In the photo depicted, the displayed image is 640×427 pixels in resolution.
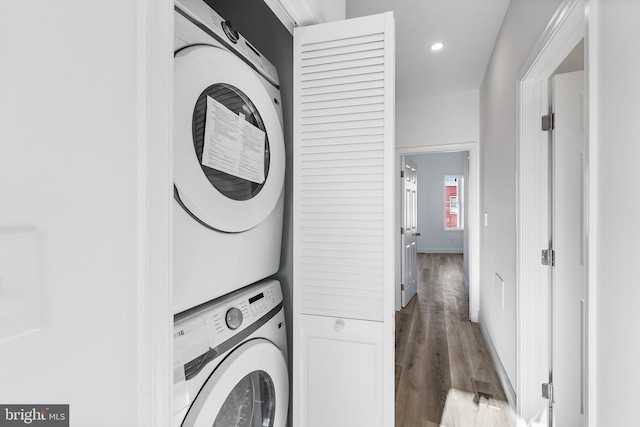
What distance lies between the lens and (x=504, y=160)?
222 centimetres

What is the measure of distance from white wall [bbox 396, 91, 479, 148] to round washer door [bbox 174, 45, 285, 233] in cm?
286

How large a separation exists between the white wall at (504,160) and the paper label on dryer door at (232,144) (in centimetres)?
134

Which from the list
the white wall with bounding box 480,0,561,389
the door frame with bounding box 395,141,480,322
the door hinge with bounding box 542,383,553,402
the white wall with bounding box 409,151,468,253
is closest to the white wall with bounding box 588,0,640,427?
the white wall with bounding box 480,0,561,389

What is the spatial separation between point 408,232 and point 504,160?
221cm

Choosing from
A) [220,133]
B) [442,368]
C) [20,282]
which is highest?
[220,133]

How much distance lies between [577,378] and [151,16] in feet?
7.39

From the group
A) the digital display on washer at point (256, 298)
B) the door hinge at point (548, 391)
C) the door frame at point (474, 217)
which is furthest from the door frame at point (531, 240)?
the door frame at point (474, 217)

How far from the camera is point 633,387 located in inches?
29.9

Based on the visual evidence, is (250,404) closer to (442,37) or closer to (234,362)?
(234,362)

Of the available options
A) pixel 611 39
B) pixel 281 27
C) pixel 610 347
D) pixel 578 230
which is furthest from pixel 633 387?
pixel 281 27

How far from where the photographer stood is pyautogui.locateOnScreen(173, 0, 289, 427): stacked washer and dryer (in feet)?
2.65

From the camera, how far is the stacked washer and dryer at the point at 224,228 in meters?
0.81

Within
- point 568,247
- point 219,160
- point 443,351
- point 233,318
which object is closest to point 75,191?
point 219,160

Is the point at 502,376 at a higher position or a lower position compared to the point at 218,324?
lower
